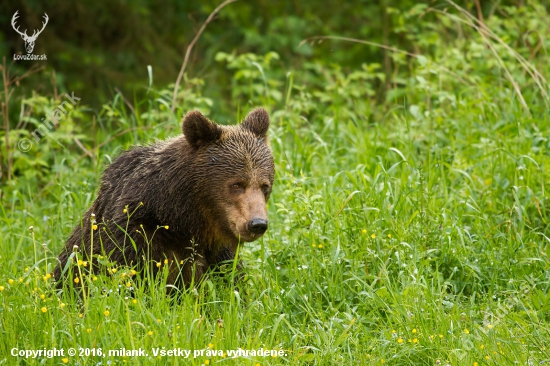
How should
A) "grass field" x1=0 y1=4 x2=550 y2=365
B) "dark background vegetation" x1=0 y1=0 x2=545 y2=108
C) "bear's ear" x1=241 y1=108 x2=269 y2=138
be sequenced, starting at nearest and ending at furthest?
"grass field" x1=0 y1=4 x2=550 y2=365 → "bear's ear" x1=241 y1=108 x2=269 y2=138 → "dark background vegetation" x1=0 y1=0 x2=545 y2=108

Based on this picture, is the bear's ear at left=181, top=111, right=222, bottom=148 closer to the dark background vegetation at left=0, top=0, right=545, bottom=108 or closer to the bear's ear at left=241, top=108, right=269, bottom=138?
the bear's ear at left=241, top=108, right=269, bottom=138

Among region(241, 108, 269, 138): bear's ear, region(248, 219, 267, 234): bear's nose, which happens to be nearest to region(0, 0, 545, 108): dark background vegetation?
region(241, 108, 269, 138): bear's ear

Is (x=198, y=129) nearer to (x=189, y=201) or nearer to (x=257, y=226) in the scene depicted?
(x=189, y=201)

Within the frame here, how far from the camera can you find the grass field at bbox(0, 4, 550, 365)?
13.5ft

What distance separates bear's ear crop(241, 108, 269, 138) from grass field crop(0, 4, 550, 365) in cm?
47

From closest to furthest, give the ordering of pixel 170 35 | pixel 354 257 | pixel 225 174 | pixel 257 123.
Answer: pixel 225 174 < pixel 354 257 < pixel 257 123 < pixel 170 35

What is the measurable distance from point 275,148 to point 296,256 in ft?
6.17

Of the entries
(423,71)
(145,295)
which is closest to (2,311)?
(145,295)

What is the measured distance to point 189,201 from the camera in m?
5.09

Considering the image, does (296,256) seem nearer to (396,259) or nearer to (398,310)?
(396,259)

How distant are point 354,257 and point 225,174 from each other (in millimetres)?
1062

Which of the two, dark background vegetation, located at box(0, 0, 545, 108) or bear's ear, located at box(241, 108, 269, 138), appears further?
dark background vegetation, located at box(0, 0, 545, 108)

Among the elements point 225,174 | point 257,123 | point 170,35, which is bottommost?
point 225,174


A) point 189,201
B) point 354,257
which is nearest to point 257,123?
point 189,201
